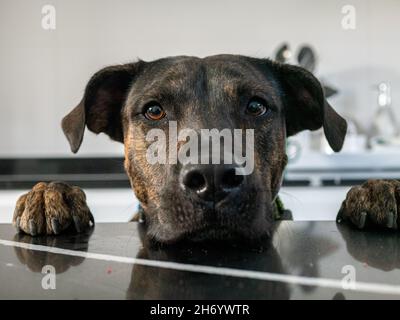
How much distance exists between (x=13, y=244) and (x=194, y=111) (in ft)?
2.06

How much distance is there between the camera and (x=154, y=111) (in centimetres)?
155

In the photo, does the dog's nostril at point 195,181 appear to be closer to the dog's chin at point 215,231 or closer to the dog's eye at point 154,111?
the dog's chin at point 215,231

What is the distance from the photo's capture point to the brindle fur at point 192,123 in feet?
3.64

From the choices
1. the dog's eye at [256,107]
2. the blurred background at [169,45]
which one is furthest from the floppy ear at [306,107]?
the blurred background at [169,45]

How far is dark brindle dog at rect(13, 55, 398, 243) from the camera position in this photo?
1.08m

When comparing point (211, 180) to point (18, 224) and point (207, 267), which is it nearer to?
point (207, 267)

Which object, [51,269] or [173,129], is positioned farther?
[173,129]

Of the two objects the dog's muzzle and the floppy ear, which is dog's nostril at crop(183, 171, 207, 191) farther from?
the floppy ear

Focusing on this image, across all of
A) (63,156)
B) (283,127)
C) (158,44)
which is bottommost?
(63,156)

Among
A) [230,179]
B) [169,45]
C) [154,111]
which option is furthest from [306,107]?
[169,45]

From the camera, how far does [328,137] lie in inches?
64.4
